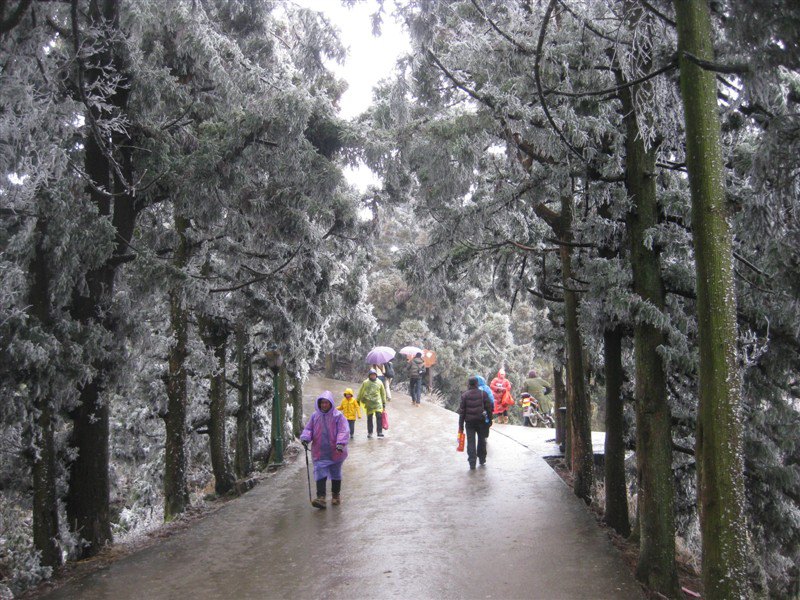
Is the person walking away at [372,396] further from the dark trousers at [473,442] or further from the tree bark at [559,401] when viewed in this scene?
the tree bark at [559,401]

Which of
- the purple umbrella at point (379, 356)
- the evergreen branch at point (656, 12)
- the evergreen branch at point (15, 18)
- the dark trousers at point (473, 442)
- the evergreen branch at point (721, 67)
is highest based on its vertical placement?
the evergreen branch at point (15, 18)

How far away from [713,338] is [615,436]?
4497mm

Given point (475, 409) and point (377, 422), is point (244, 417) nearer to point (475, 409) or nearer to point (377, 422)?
point (377, 422)

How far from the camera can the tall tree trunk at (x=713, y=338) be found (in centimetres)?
503

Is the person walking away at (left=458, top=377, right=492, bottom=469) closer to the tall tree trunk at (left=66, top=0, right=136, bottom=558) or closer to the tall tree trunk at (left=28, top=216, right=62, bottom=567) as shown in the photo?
the tall tree trunk at (left=66, top=0, right=136, bottom=558)

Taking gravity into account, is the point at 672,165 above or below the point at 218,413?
above

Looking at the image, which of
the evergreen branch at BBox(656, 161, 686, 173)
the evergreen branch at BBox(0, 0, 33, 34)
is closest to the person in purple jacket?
the evergreen branch at BBox(656, 161, 686, 173)

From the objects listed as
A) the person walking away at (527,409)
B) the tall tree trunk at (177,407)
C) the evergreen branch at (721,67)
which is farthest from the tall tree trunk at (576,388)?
the person walking away at (527,409)

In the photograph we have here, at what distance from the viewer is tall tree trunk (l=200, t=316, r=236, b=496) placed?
13.8m

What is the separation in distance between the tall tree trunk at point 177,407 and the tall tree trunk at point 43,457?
3841mm

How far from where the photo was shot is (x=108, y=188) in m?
9.55

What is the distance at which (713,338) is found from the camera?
5.13 metres

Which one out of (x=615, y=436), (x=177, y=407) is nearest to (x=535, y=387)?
(x=615, y=436)

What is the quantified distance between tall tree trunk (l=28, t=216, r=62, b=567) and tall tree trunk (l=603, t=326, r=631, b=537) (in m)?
6.84
